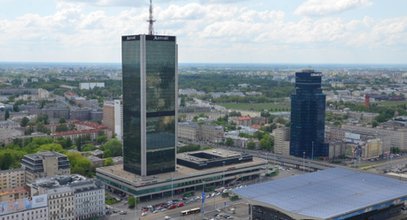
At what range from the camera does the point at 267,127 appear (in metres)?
135

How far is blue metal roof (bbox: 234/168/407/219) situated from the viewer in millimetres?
55625

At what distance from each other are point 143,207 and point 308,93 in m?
48.3

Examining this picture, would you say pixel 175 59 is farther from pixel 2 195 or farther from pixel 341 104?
pixel 341 104

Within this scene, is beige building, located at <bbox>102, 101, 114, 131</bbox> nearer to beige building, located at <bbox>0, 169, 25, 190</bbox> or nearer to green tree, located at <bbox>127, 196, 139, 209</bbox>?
beige building, located at <bbox>0, 169, 25, 190</bbox>

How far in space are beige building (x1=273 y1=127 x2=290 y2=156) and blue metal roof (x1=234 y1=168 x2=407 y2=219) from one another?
37.9 metres

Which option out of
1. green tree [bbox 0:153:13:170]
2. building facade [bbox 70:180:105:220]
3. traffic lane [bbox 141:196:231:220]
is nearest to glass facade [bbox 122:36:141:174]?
traffic lane [bbox 141:196:231:220]

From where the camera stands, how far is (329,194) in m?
60.5

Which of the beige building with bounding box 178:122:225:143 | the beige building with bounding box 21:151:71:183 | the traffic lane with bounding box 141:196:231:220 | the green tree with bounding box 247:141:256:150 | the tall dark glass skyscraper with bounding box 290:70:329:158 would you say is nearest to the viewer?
the traffic lane with bounding box 141:196:231:220

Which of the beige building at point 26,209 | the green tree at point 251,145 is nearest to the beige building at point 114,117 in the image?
the green tree at point 251,145

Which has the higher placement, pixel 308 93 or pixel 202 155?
pixel 308 93

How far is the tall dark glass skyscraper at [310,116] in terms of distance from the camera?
339 ft

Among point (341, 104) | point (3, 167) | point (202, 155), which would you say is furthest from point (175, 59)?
point (341, 104)

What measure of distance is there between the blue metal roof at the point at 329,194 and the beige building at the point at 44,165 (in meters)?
30.9

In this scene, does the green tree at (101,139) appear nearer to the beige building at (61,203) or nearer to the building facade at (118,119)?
the building facade at (118,119)
